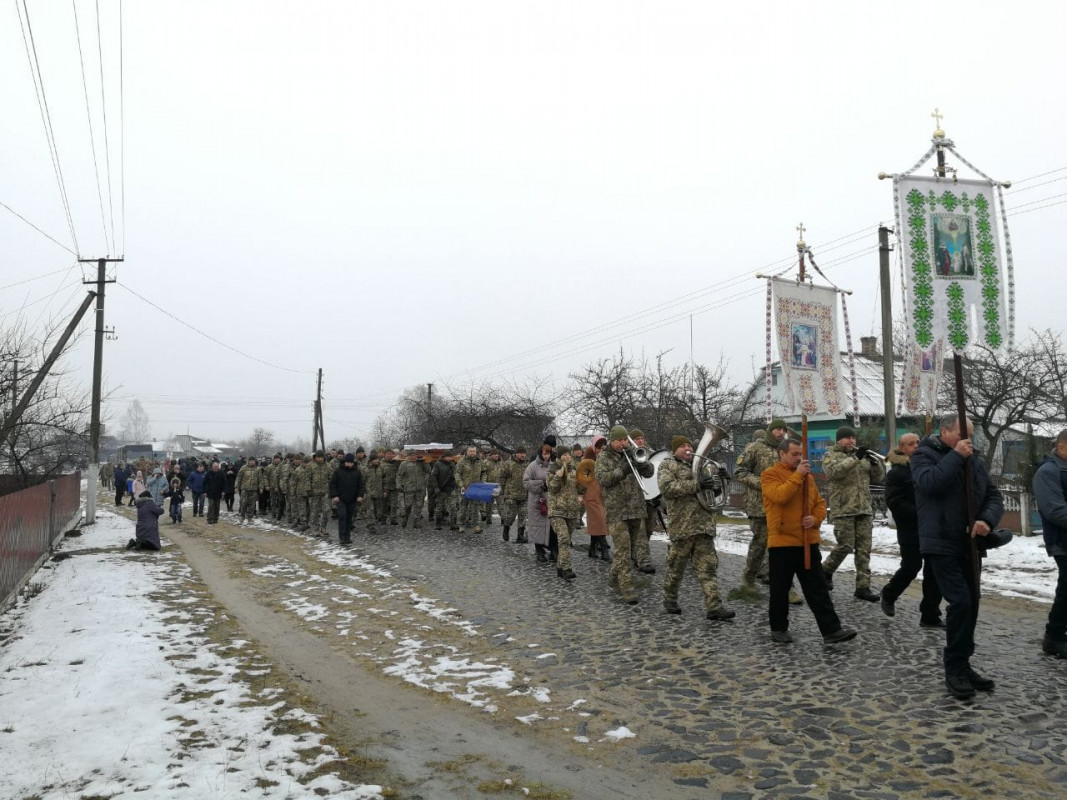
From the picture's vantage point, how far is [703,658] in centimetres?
652

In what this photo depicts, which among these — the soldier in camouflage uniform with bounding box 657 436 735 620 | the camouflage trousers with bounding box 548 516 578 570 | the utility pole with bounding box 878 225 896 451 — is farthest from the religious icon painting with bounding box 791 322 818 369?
the soldier in camouflage uniform with bounding box 657 436 735 620

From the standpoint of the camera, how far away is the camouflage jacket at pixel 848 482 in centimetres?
863

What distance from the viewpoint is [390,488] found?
19.2 meters

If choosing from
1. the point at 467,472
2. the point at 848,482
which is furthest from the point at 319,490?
the point at 848,482

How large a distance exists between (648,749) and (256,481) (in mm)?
20362

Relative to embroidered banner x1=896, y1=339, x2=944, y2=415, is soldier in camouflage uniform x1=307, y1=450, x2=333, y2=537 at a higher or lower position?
lower

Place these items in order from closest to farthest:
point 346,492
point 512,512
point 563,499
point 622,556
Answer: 1. point 622,556
2. point 563,499
3. point 346,492
4. point 512,512

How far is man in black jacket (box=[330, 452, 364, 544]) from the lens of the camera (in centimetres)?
1557

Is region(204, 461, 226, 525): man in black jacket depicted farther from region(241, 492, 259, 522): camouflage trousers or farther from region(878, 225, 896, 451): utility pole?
region(878, 225, 896, 451): utility pole

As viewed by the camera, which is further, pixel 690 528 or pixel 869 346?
pixel 869 346

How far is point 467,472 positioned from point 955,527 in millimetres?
12818

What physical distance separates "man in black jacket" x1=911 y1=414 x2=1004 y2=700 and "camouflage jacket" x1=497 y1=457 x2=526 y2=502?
33.5 feet

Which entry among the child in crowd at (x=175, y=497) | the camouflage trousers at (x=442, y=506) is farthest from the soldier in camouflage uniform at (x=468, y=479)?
the child in crowd at (x=175, y=497)

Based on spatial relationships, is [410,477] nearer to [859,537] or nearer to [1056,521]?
[859,537]
